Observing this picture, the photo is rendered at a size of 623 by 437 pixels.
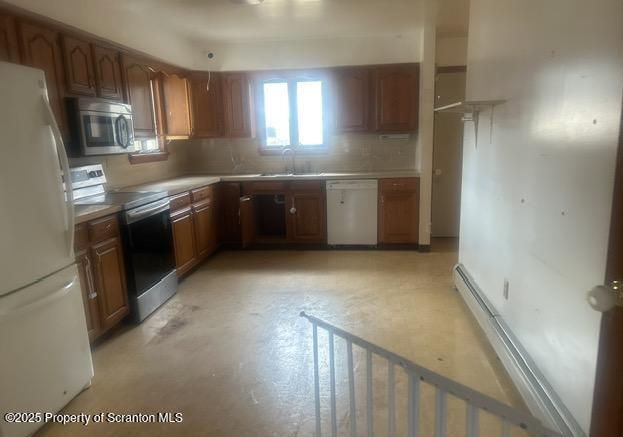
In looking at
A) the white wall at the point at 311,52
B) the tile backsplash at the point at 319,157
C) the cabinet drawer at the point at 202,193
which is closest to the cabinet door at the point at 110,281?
the cabinet drawer at the point at 202,193

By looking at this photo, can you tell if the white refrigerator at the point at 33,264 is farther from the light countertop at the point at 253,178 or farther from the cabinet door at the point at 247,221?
the cabinet door at the point at 247,221

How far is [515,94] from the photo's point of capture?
214 centimetres

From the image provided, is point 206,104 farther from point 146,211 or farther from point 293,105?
point 146,211

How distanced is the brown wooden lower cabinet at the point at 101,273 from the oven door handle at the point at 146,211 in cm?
10

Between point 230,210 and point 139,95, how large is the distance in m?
1.67

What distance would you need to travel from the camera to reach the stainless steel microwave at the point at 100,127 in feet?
9.25

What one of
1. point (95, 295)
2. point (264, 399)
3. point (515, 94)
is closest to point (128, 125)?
point (95, 295)

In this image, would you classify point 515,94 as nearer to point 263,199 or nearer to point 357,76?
point 357,76

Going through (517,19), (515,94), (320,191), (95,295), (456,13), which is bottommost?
(95,295)

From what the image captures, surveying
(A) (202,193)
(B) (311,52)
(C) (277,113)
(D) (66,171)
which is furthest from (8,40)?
(B) (311,52)

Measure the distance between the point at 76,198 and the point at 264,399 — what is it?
2171mm

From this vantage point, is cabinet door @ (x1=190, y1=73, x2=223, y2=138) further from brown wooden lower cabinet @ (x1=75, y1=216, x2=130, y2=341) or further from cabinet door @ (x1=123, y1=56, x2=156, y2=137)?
brown wooden lower cabinet @ (x1=75, y1=216, x2=130, y2=341)

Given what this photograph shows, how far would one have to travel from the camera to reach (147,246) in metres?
3.14

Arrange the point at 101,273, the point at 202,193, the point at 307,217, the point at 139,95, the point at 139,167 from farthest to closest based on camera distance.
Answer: the point at 307,217 → the point at 202,193 → the point at 139,167 → the point at 139,95 → the point at 101,273
